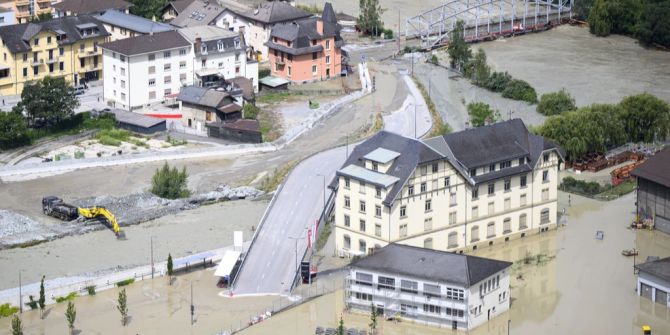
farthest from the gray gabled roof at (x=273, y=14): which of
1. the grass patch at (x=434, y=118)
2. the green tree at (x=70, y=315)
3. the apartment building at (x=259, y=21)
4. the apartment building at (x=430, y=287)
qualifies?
the green tree at (x=70, y=315)

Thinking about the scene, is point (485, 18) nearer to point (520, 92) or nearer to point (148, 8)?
point (520, 92)

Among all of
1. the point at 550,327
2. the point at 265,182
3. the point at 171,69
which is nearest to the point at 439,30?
the point at 171,69

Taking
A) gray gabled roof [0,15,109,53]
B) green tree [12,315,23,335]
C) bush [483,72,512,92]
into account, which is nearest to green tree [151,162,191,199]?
green tree [12,315,23,335]

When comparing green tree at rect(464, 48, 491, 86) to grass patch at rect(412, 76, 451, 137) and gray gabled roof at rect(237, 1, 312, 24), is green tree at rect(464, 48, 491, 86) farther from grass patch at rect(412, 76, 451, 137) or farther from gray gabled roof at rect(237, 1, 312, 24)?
gray gabled roof at rect(237, 1, 312, 24)

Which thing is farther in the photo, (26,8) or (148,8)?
(148,8)

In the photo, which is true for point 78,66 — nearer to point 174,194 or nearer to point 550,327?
point 174,194

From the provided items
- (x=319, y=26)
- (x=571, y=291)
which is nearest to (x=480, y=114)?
(x=319, y=26)
